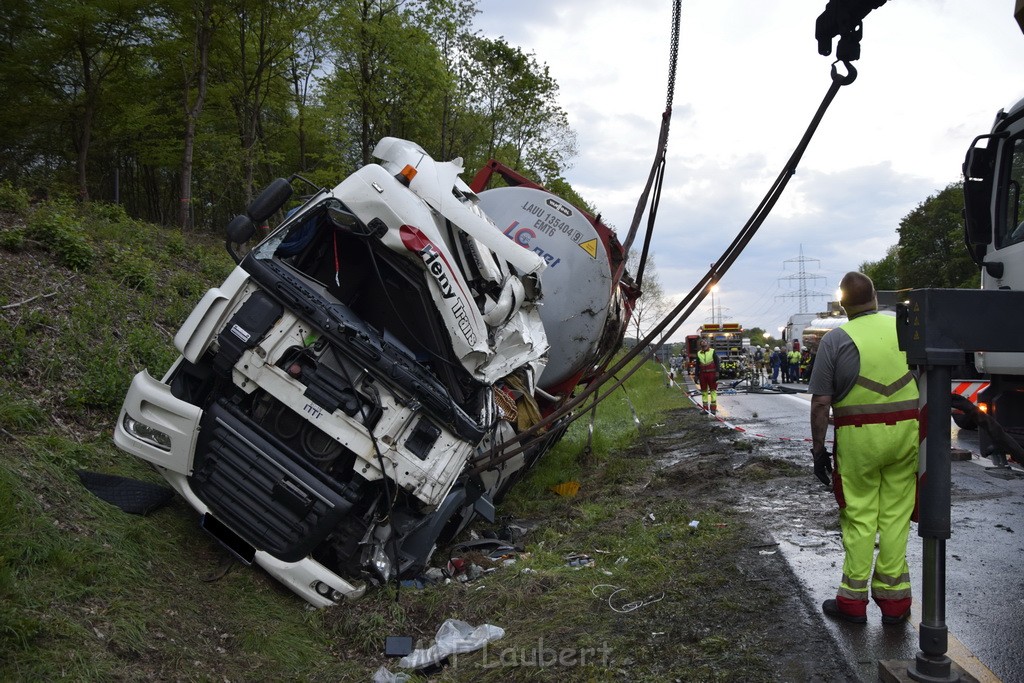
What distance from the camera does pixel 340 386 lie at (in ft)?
14.9

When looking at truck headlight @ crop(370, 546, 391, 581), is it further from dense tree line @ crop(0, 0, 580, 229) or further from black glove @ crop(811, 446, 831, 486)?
dense tree line @ crop(0, 0, 580, 229)

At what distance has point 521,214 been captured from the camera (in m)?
7.35

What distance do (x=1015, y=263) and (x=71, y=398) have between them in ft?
21.8

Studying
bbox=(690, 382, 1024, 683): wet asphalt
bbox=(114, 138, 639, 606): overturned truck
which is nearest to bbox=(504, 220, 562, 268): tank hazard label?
bbox=(114, 138, 639, 606): overturned truck

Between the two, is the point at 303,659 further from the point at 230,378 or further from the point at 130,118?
the point at 130,118

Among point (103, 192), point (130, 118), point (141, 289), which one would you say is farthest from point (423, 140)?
point (141, 289)

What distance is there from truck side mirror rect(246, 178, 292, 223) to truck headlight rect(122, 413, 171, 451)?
Answer: 1.32m

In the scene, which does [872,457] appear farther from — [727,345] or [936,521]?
[727,345]

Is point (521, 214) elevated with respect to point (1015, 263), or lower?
elevated

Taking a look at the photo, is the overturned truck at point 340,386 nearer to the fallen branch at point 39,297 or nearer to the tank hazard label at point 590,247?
the tank hazard label at point 590,247

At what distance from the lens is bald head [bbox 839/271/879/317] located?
4223 mm

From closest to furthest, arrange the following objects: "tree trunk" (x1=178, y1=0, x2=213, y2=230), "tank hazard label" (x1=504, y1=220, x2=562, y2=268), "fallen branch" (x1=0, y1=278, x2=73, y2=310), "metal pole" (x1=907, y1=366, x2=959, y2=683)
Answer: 1. "metal pole" (x1=907, y1=366, x2=959, y2=683)
2. "fallen branch" (x1=0, y1=278, x2=73, y2=310)
3. "tank hazard label" (x1=504, y1=220, x2=562, y2=268)
4. "tree trunk" (x1=178, y1=0, x2=213, y2=230)

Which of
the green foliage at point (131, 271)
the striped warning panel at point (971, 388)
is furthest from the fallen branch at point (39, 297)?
the striped warning panel at point (971, 388)

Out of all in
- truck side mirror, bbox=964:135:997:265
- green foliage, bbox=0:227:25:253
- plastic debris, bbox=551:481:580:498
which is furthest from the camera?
plastic debris, bbox=551:481:580:498
